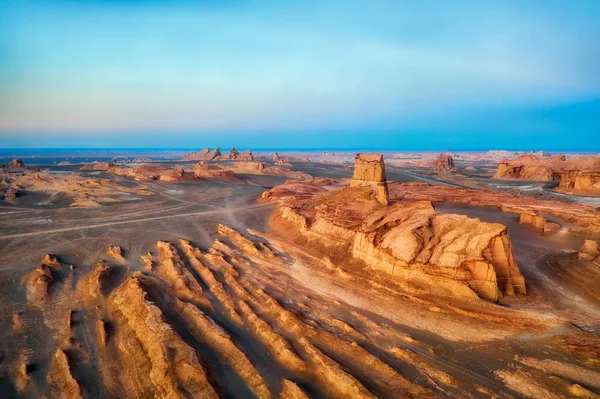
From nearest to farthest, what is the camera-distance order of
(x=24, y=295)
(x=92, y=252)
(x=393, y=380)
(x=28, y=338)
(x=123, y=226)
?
1. (x=393, y=380)
2. (x=28, y=338)
3. (x=24, y=295)
4. (x=92, y=252)
5. (x=123, y=226)

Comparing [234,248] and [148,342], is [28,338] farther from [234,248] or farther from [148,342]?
[234,248]

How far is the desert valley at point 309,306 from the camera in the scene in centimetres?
905

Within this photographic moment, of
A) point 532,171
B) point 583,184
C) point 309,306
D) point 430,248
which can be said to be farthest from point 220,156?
point 309,306

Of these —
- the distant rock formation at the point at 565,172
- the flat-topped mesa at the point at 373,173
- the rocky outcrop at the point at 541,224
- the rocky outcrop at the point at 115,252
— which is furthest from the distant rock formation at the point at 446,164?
the rocky outcrop at the point at 115,252

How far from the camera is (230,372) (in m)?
9.31

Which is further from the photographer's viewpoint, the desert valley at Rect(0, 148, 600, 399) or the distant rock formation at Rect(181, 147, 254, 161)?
the distant rock formation at Rect(181, 147, 254, 161)

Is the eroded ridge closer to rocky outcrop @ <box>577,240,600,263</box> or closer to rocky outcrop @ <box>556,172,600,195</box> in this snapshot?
rocky outcrop @ <box>577,240,600,263</box>

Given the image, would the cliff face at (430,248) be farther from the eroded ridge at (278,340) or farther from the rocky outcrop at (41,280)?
the rocky outcrop at (41,280)

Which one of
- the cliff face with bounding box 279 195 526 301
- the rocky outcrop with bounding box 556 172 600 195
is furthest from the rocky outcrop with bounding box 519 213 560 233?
the rocky outcrop with bounding box 556 172 600 195

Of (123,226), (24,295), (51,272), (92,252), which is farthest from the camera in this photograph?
(123,226)

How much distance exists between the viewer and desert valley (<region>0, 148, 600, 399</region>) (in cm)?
905

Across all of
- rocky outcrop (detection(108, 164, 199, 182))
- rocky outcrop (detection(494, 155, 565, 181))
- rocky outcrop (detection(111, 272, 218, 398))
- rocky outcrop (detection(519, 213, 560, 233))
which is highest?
rocky outcrop (detection(494, 155, 565, 181))

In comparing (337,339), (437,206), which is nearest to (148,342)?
(337,339)

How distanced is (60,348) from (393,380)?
404 inches
